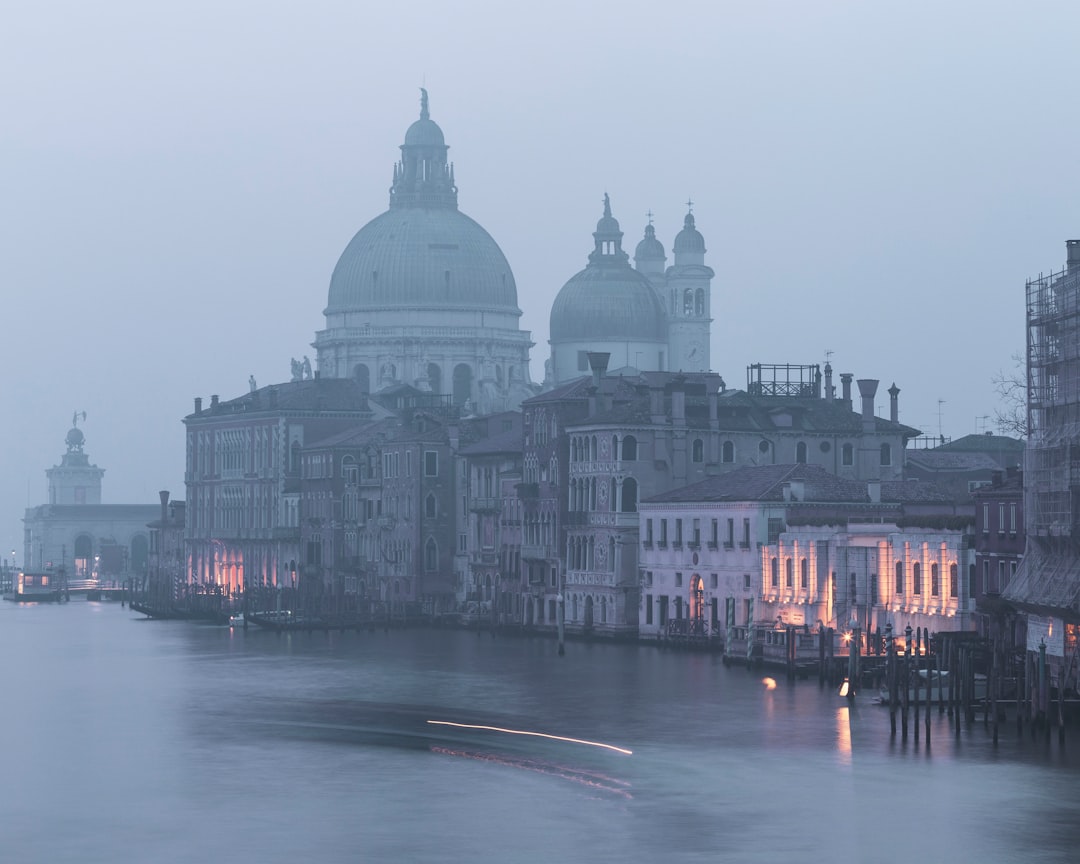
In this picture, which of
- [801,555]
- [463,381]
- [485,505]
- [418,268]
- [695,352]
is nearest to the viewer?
[801,555]

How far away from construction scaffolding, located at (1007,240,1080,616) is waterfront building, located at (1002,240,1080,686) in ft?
0.07

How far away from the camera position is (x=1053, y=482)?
56.7 meters

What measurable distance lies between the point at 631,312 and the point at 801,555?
70.8 meters

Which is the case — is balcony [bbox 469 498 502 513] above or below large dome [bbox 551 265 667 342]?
below

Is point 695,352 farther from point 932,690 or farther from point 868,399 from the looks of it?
point 932,690

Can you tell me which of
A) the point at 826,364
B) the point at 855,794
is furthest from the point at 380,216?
the point at 855,794

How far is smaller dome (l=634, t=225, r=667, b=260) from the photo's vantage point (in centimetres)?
15938

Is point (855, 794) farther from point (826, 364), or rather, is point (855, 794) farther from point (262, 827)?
point (826, 364)

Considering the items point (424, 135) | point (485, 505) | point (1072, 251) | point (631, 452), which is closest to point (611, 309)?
point (424, 135)

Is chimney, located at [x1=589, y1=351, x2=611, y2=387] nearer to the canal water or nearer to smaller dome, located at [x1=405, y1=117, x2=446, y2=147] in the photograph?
the canal water

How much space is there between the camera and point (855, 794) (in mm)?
46219

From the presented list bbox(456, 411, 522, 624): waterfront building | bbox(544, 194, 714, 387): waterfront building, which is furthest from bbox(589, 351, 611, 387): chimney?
bbox(544, 194, 714, 387): waterfront building

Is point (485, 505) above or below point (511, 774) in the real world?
above

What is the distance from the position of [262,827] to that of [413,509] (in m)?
65.5
